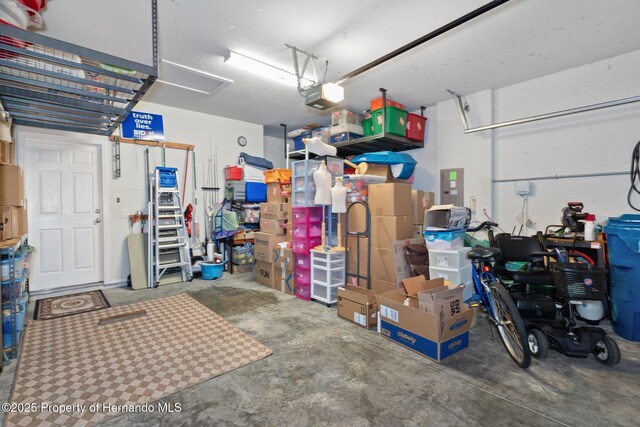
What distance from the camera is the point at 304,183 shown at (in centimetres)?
389

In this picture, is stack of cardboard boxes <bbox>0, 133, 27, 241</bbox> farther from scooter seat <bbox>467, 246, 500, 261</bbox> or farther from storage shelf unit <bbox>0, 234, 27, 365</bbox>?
scooter seat <bbox>467, 246, 500, 261</bbox>

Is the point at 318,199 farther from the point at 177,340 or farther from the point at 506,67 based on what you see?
the point at 506,67

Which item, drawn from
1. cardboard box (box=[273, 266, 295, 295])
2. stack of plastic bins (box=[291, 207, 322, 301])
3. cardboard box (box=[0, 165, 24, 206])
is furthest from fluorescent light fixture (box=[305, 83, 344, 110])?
cardboard box (box=[0, 165, 24, 206])

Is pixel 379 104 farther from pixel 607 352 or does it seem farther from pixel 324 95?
pixel 607 352

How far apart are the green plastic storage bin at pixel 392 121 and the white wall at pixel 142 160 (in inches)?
107

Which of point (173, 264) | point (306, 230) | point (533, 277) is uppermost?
point (306, 230)

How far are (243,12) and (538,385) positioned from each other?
3616 millimetres

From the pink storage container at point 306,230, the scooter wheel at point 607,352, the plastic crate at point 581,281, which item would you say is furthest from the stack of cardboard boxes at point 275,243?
the scooter wheel at point 607,352

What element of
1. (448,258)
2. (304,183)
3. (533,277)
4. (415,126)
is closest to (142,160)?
(304,183)

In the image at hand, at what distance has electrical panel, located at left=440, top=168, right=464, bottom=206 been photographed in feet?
15.3

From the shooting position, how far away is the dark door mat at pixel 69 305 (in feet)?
11.3

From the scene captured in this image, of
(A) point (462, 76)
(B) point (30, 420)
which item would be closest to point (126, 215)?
(B) point (30, 420)

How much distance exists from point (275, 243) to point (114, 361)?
2.42m

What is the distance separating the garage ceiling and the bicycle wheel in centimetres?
235
